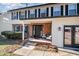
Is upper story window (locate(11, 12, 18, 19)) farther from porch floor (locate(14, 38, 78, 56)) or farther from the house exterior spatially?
porch floor (locate(14, 38, 78, 56))

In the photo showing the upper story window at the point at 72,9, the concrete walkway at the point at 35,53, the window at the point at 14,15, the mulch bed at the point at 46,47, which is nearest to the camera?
the concrete walkway at the point at 35,53

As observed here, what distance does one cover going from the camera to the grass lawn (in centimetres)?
629

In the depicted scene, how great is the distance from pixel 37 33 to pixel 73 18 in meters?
1.26

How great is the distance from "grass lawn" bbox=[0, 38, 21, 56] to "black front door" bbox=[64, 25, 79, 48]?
60.3 inches

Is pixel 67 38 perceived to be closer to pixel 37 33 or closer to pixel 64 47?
pixel 64 47

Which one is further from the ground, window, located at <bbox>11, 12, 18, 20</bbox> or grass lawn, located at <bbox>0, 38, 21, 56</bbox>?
window, located at <bbox>11, 12, 18, 20</bbox>

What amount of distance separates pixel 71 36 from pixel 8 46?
6.79 ft

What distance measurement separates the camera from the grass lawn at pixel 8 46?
6.29 meters

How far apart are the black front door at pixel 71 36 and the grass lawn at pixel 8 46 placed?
A: 153 cm

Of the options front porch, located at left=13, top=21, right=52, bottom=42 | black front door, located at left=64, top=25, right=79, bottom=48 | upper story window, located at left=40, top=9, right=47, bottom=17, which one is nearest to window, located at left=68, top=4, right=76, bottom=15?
upper story window, located at left=40, top=9, right=47, bottom=17

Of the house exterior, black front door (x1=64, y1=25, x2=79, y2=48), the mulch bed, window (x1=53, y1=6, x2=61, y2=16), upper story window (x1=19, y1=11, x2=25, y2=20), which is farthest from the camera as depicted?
window (x1=53, y1=6, x2=61, y2=16)

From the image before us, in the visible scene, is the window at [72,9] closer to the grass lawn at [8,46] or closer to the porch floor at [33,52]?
the porch floor at [33,52]

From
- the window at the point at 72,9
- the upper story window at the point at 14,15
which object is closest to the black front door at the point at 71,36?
the window at the point at 72,9

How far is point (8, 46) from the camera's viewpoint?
651 centimetres
